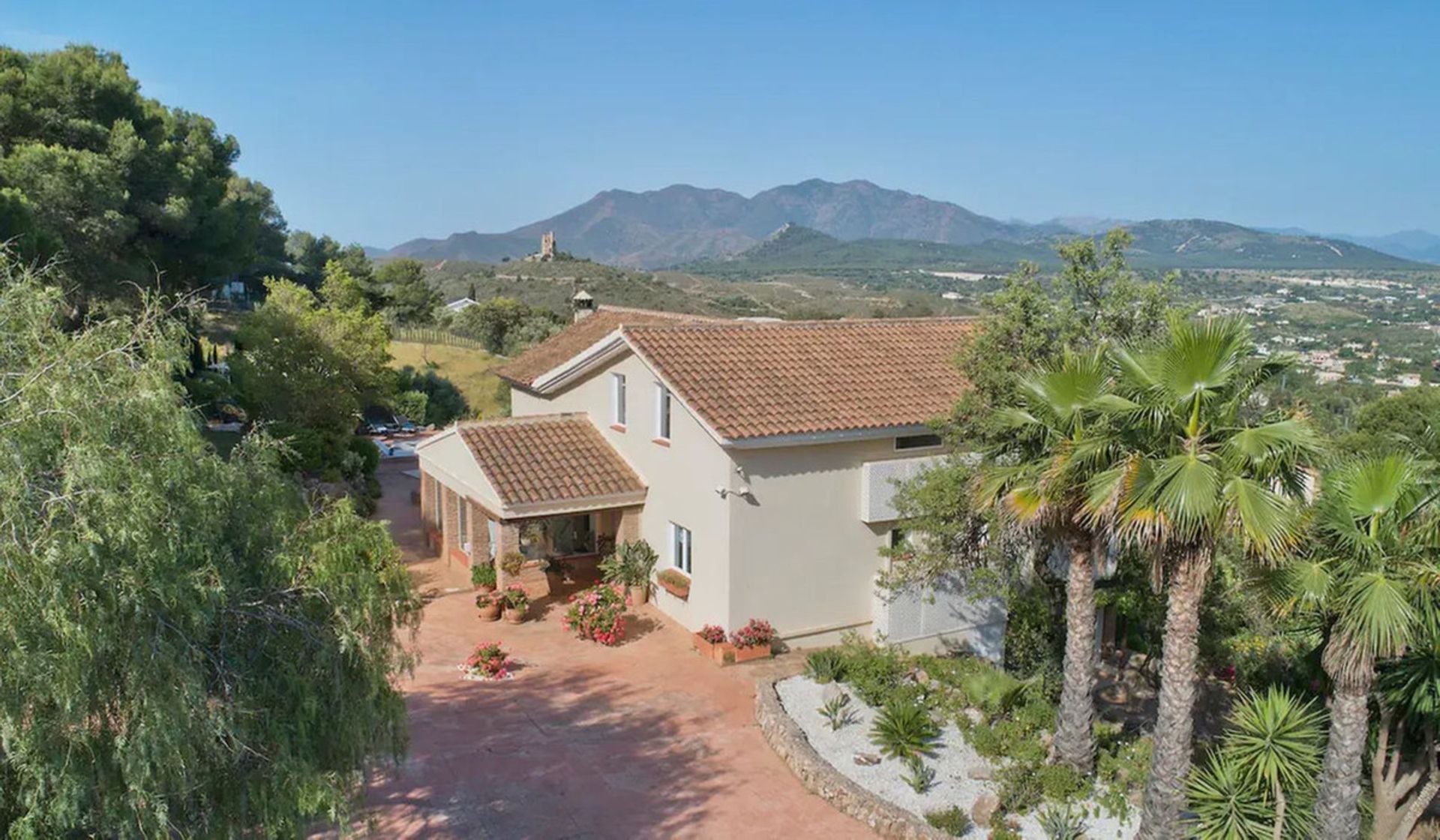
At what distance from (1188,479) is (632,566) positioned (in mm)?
13359

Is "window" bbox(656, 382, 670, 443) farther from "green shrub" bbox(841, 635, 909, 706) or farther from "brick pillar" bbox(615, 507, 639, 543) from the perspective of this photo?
"green shrub" bbox(841, 635, 909, 706)

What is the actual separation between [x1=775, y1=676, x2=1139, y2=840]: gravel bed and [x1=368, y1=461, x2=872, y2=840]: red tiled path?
685 mm

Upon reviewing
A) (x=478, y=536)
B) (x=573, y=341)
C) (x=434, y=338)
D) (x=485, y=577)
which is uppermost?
(x=573, y=341)

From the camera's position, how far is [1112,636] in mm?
19734

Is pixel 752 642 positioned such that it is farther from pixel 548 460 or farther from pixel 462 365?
pixel 462 365

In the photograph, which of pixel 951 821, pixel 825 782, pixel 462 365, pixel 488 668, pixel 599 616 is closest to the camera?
pixel 951 821

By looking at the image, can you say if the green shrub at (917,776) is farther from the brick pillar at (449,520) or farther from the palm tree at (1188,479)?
the brick pillar at (449,520)

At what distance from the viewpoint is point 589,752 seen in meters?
14.7

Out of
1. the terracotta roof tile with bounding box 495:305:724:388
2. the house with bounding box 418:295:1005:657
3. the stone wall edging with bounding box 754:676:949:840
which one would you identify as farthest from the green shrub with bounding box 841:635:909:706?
the terracotta roof tile with bounding box 495:305:724:388

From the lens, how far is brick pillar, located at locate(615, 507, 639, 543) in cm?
2158

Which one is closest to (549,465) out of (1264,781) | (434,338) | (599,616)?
(599,616)

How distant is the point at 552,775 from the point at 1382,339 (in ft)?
333

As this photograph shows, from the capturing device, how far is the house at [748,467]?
1850 centimetres

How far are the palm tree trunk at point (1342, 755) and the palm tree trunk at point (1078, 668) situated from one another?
9.00 feet
